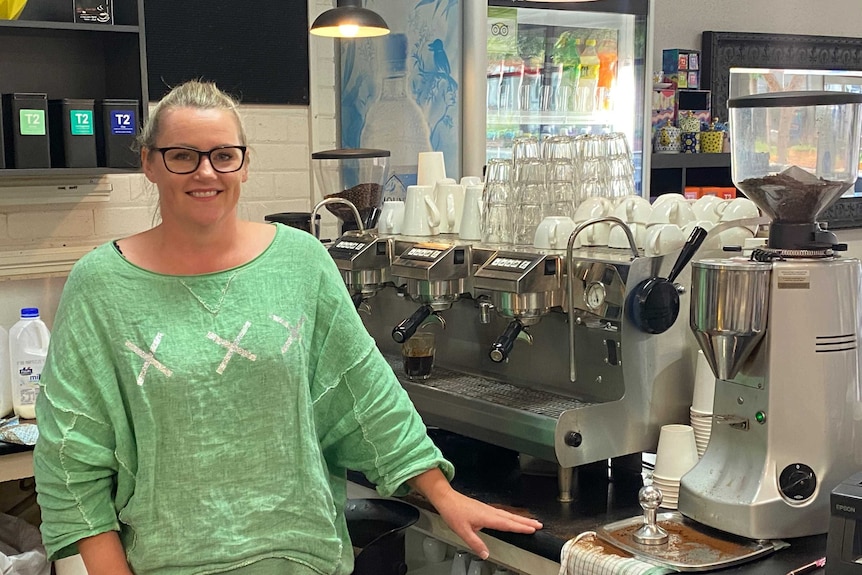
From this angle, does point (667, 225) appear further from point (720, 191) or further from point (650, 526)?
point (720, 191)

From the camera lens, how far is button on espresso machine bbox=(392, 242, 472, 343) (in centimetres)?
222

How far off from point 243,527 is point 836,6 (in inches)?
221

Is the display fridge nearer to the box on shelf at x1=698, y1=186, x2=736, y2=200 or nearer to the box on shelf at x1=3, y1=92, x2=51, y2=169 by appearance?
the box on shelf at x1=698, y1=186, x2=736, y2=200

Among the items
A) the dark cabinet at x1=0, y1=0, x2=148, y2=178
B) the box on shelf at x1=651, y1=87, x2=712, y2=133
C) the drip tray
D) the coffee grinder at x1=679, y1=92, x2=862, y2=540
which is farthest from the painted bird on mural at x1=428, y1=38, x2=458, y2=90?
the drip tray

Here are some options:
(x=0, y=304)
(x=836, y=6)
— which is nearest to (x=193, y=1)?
(x=0, y=304)

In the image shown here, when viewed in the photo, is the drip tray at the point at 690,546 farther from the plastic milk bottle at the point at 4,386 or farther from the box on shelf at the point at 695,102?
the box on shelf at the point at 695,102

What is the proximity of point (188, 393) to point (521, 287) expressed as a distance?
0.71 meters

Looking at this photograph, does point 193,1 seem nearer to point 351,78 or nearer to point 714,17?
point 351,78

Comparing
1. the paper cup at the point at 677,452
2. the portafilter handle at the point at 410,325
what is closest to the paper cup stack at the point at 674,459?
the paper cup at the point at 677,452

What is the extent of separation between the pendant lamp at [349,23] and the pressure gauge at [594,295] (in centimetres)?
139

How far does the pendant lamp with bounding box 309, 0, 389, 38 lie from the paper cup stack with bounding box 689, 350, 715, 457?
1550 millimetres

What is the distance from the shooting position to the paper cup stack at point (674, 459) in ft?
6.56

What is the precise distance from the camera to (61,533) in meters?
1.63

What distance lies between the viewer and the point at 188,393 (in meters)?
1.65
